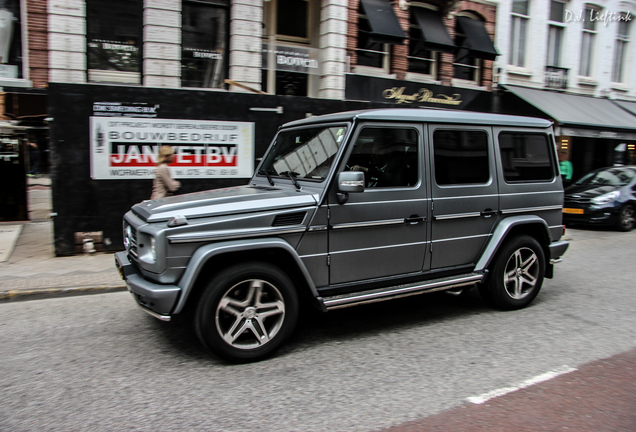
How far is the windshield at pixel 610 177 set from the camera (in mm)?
12641

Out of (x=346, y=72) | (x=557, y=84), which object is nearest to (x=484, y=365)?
(x=346, y=72)

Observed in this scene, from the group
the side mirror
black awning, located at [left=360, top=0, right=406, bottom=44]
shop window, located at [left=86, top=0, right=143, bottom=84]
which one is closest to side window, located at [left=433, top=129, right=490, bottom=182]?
the side mirror

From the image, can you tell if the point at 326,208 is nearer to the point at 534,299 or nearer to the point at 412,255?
the point at 412,255

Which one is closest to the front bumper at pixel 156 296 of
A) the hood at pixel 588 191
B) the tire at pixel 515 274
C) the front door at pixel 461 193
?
the front door at pixel 461 193

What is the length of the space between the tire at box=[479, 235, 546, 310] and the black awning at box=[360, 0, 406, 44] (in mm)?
9941

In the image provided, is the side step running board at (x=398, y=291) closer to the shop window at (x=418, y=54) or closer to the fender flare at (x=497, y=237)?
the fender flare at (x=497, y=237)

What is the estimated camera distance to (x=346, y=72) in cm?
1404

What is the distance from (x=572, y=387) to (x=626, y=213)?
10525 millimetres

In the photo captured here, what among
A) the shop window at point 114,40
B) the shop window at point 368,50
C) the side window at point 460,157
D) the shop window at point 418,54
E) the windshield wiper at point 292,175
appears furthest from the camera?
the shop window at point 418,54

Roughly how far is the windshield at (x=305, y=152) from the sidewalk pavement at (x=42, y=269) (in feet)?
9.97

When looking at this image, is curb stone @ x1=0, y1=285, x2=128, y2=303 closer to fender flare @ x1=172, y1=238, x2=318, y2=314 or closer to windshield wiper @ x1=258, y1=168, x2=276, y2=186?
windshield wiper @ x1=258, y1=168, x2=276, y2=186

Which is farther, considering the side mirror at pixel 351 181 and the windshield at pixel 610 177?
the windshield at pixel 610 177

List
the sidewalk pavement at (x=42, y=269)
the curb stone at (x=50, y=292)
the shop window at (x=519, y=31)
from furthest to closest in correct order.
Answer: the shop window at (x=519, y=31)
the sidewalk pavement at (x=42, y=269)
the curb stone at (x=50, y=292)

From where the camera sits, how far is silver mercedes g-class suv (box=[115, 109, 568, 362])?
3.79 meters
